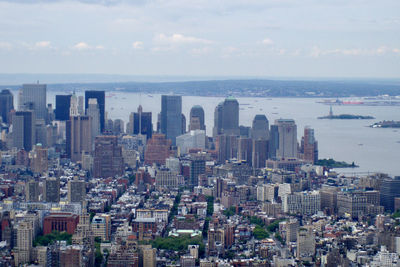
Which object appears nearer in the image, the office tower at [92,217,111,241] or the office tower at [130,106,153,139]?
the office tower at [92,217,111,241]

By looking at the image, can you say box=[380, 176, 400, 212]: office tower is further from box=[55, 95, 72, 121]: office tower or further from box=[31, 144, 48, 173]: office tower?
box=[55, 95, 72, 121]: office tower

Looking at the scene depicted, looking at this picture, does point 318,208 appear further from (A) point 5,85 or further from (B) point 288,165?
(A) point 5,85

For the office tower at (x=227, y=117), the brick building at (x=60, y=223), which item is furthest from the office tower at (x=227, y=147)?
the brick building at (x=60, y=223)

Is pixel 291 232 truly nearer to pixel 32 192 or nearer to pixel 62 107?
pixel 32 192

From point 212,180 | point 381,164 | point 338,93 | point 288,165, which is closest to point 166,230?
point 212,180

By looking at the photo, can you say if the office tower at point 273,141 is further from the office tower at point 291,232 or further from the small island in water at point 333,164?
the office tower at point 291,232

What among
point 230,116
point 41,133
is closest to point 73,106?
point 41,133

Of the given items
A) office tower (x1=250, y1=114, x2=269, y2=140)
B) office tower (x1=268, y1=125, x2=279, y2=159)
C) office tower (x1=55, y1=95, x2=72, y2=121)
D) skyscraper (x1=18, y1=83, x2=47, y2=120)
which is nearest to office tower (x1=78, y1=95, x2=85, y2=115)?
office tower (x1=55, y1=95, x2=72, y2=121)
